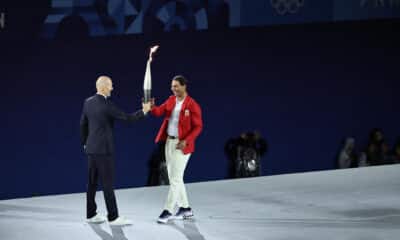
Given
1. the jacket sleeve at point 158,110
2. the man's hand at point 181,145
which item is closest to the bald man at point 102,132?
the jacket sleeve at point 158,110

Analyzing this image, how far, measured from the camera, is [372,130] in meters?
14.1

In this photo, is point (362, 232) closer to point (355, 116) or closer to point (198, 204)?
point (198, 204)

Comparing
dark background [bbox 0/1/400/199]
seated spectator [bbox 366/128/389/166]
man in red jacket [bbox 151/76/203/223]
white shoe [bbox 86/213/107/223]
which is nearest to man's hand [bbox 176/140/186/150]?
man in red jacket [bbox 151/76/203/223]

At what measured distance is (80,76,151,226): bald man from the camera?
9531mm

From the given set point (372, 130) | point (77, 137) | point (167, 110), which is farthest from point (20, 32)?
point (372, 130)

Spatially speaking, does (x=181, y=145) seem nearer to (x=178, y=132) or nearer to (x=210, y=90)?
(x=178, y=132)

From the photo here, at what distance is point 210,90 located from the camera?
42.2 ft

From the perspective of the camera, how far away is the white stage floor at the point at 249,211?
31.5 feet

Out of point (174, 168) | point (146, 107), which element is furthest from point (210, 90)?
point (146, 107)

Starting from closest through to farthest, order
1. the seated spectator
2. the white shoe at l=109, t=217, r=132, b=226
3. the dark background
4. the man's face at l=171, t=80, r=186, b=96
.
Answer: the white shoe at l=109, t=217, r=132, b=226, the man's face at l=171, t=80, r=186, b=96, the dark background, the seated spectator

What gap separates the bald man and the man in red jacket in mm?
449

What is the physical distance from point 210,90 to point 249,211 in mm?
2584

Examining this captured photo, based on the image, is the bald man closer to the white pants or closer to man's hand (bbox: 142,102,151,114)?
man's hand (bbox: 142,102,151,114)

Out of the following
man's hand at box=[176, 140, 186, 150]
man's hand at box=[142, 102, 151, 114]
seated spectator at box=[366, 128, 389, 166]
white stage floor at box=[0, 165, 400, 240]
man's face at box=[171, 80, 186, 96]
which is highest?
man's face at box=[171, 80, 186, 96]
